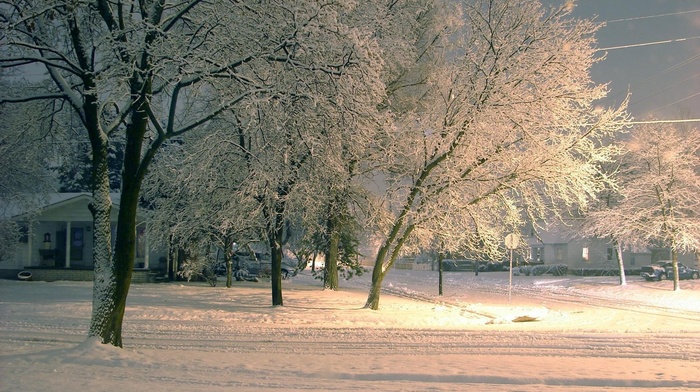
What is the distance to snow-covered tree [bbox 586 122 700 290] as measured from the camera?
35.5m

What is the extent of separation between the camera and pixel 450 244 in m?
21.3

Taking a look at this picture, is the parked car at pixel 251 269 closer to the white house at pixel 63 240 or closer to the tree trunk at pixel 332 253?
the white house at pixel 63 240

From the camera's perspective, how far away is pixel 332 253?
91.9ft

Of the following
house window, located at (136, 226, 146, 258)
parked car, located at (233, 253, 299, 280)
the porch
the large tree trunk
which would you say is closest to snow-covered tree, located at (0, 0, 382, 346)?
the large tree trunk

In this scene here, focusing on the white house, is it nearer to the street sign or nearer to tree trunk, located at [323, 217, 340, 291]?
tree trunk, located at [323, 217, 340, 291]

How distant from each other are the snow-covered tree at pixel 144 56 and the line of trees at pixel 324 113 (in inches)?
1.5

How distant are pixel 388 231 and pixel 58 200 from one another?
2336 centimetres

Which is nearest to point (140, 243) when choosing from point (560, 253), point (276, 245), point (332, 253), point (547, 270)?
point (332, 253)

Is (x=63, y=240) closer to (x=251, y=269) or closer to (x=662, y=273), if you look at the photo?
(x=251, y=269)

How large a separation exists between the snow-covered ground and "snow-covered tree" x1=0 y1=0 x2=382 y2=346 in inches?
78.1

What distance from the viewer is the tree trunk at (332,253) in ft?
86.5

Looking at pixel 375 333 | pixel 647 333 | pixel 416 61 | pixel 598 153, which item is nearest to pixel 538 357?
pixel 375 333

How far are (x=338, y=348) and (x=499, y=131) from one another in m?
9.49

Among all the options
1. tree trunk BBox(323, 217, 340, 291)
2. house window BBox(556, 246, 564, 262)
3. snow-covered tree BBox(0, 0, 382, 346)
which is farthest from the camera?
house window BBox(556, 246, 564, 262)
